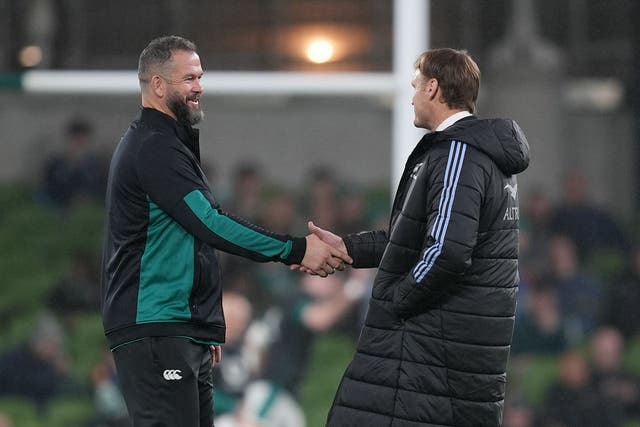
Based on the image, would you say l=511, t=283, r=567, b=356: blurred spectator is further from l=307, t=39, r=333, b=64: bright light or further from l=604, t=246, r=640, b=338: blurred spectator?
l=307, t=39, r=333, b=64: bright light

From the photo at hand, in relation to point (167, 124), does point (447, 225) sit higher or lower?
lower

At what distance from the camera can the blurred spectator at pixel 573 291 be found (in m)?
7.21

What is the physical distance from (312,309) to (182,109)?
10.6 feet

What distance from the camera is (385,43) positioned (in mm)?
7078

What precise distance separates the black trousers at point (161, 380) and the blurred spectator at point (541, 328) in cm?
358

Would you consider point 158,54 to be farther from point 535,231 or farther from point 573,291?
point 573,291

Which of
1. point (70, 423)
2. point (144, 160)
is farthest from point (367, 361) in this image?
point (70, 423)

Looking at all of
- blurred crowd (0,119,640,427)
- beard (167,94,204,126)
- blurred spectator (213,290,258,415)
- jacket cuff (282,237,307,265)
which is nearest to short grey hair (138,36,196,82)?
beard (167,94,204,126)

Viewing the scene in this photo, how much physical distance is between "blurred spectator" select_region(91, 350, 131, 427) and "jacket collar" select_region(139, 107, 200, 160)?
321 cm

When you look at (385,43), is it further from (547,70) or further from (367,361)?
(367,361)

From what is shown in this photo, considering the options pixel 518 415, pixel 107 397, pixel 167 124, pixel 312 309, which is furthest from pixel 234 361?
pixel 167 124

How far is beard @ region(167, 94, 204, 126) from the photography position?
4.01 m

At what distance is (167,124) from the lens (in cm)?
397

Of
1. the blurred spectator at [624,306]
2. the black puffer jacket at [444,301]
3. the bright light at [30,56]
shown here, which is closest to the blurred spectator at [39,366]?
the bright light at [30,56]
